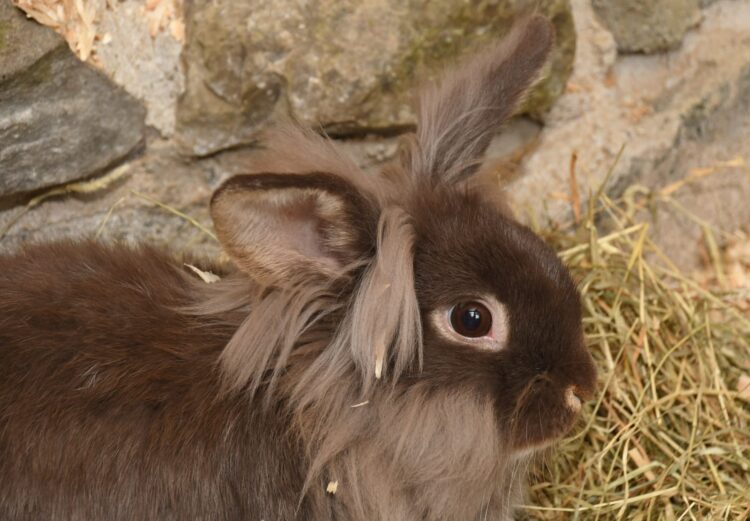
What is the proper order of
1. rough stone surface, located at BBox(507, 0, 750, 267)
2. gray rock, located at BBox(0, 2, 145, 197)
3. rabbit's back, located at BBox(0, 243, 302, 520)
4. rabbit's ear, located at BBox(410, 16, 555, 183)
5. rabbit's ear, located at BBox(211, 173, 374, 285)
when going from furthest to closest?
rough stone surface, located at BBox(507, 0, 750, 267)
gray rock, located at BBox(0, 2, 145, 197)
rabbit's ear, located at BBox(410, 16, 555, 183)
rabbit's back, located at BBox(0, 243, 302, 520)
rabbit's ear, located at BBox(211, 173, 374, 285)

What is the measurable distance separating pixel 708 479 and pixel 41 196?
6.20 ft

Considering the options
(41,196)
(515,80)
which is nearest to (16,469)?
(41,196)

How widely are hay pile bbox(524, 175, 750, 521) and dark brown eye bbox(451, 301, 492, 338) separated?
Result: 1.47 ft

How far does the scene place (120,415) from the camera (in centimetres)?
192

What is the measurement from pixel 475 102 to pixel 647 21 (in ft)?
4.00

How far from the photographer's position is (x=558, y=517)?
2.53m

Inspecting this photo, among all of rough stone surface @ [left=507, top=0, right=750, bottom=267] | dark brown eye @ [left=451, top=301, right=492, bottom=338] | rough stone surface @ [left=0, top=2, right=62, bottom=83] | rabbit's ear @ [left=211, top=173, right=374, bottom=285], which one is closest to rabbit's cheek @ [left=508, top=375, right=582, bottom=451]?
dark brown eye @ [left=451, top=301, right=492, bottom=338]

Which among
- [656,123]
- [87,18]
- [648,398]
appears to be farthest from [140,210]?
[656,123]

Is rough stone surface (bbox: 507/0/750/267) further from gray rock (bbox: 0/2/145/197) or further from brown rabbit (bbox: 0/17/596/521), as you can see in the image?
gray rock (bbox: 0/2/145/197)

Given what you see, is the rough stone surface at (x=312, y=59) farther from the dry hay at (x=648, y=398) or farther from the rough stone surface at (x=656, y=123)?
the rough stone surface at (x=656, y=123)

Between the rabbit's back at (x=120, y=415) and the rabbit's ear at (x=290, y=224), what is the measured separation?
255 millimetres

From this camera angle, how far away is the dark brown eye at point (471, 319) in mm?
1964

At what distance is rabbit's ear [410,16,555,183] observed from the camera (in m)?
2.21

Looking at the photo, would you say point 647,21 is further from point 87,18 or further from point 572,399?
point 87,18
